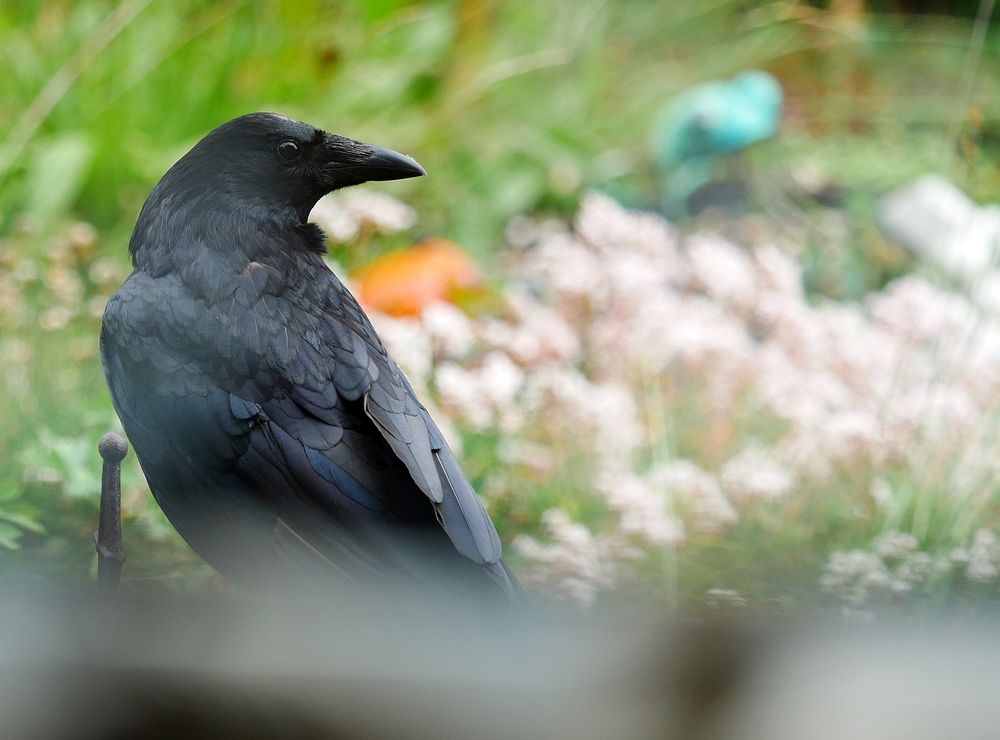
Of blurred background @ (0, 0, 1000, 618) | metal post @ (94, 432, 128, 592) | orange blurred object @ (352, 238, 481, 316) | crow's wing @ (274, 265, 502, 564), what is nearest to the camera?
metal post @ (94, 432, 128, 592)

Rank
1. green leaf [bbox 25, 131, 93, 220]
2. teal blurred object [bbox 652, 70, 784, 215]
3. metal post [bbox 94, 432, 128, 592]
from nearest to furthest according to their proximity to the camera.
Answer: metal post [bbox 94, 432, 128, 592] → green leaf [bbox 25, 131, 93, 220] → teal blurred object [bbox 652, 70, 784, 215]

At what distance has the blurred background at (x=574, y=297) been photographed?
193cm

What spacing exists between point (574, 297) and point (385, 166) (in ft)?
4.52

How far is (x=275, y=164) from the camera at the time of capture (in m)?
1.47

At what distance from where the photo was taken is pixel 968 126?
2.37 m

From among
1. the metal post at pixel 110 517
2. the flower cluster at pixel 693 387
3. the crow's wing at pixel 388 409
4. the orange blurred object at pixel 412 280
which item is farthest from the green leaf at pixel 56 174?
the metal post at pixel 110 517

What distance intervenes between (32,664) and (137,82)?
2.73 m

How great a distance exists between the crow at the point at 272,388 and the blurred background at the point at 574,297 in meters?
0.11

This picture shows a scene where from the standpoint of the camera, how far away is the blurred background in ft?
6.32

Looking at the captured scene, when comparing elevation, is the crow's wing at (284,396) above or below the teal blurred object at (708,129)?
below

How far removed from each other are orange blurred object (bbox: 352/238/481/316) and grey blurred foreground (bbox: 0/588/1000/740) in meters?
1.89

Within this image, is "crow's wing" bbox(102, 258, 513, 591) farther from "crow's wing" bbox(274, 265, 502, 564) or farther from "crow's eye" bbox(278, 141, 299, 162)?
"crow's eye" bbox(278, 141, 299, 162)

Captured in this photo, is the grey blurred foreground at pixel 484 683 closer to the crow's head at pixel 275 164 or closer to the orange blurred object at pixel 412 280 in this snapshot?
the crow's head at pixel 275 164

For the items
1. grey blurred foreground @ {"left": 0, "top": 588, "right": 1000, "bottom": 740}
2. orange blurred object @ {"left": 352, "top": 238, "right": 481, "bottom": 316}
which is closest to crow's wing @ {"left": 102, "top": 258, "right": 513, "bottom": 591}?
grey blurred foreground @ {"left": 0, "top": 588, "right": 1000, "bottom": 740}
